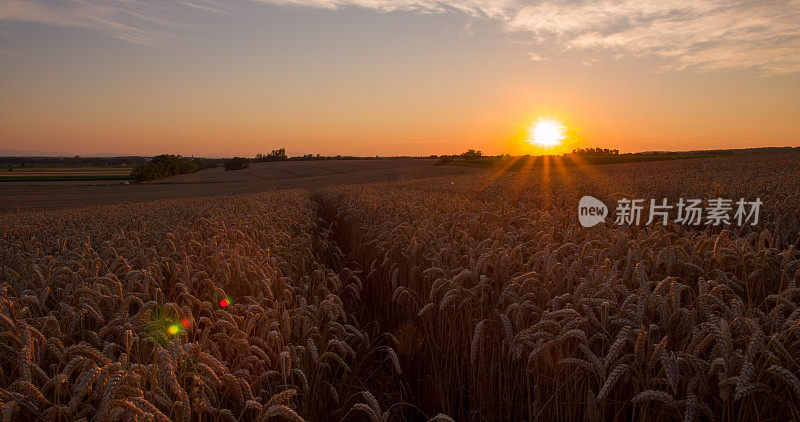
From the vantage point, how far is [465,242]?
15.8 feet

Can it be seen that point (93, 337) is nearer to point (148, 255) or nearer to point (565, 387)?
point (148, 255)

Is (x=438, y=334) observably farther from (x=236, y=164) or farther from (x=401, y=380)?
(x=236, y=164)

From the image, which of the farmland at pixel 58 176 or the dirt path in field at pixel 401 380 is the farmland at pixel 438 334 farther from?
the farmland at pixel 58 176

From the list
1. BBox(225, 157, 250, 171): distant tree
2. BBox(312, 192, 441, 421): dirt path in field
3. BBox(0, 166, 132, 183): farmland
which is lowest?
BBox(312, 192, 441, 421): dirt path in field

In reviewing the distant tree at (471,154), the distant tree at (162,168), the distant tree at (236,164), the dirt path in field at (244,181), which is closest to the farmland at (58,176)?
the distant tree at (162,168)

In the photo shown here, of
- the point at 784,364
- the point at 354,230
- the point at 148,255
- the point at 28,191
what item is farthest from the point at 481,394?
the point at 28,191

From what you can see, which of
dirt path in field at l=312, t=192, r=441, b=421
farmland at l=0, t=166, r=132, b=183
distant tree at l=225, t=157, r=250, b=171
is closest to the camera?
dirt path in field at l=312, t=192, r=441, b=421

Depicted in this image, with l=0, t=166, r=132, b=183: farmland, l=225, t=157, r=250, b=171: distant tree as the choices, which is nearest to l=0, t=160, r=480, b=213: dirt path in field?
l=225, t=157, r=250, b=171: distant tree

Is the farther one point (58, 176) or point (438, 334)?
point (58, 176)

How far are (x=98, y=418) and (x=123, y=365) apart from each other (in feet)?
1.28

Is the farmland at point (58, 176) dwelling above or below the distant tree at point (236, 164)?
below

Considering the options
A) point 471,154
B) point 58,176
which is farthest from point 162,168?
point 471,154

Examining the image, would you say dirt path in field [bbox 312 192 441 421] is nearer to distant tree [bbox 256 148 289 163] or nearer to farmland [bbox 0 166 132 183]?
farmland [bbox 0 166 132 183]

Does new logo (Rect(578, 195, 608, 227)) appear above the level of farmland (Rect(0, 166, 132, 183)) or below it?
above
